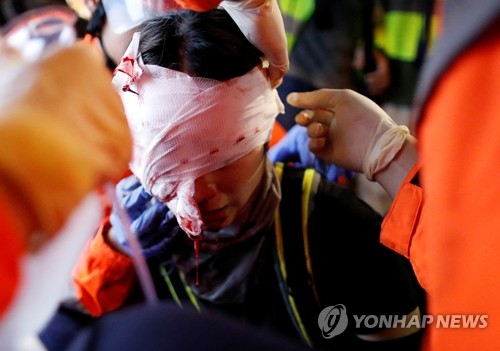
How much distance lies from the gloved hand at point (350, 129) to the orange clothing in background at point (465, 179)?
9.6 inches

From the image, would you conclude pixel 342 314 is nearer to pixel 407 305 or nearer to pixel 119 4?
pixel 407 305

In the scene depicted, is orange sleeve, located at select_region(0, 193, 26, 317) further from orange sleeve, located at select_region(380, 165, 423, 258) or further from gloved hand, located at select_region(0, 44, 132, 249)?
orange sleeve, located at select_region(380, 165, 423, 258)

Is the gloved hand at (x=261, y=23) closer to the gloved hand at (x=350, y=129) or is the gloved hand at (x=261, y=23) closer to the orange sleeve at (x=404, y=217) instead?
the gloved hand at (x=350, y=129)

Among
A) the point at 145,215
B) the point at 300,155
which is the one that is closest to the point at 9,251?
the point at 145,215

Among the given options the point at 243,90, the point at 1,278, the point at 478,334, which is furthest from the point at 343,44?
the point at 1,278

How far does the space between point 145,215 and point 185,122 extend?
163mm

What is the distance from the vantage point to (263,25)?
46 centimetres

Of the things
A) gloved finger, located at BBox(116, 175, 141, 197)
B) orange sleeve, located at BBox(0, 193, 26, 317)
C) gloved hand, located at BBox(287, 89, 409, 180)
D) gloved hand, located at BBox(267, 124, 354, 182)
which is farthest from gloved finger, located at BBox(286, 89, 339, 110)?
orange sleeve, located at BBox(0, 193, 26, 317)

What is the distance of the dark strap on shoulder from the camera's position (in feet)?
2.03

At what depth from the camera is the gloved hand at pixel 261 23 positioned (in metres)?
0.43

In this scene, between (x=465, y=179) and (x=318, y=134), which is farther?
(x=318, y=134)

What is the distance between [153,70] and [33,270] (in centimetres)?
30

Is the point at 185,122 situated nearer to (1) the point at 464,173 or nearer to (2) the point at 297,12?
(1) the point at 464,173
